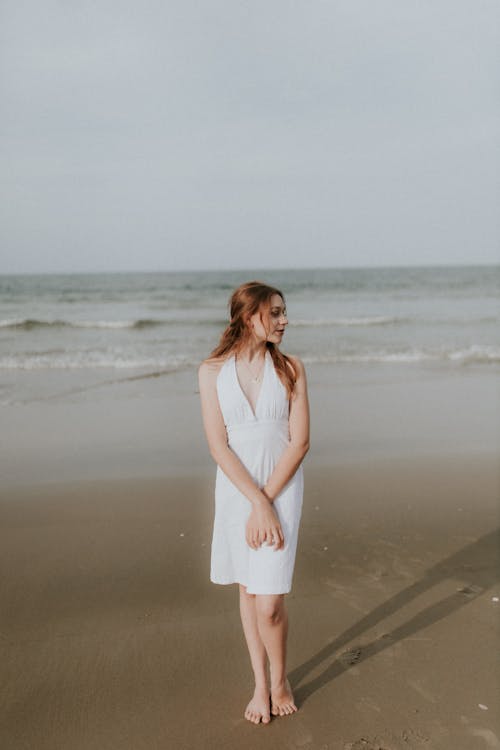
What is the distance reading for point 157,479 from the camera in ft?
19.9

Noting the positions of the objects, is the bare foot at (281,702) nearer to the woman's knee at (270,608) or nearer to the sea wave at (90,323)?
the woman's knee at (270,608)

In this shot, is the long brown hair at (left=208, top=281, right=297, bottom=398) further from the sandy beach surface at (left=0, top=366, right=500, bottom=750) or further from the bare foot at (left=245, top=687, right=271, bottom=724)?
the sandy beach surface at (left=0, top=366, right=500, bottom=750)

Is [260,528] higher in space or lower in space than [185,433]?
higher

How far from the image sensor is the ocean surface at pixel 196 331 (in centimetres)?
1318

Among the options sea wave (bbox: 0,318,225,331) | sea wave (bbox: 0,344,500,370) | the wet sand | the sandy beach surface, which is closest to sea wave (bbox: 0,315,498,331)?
sea wave (bbox: 0,318,225,331)

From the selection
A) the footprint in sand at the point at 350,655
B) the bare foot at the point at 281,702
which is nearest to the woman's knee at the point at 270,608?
the bare foot at the point at 281,702

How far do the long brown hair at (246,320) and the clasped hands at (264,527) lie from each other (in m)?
0.48

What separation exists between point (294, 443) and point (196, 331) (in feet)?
59.0

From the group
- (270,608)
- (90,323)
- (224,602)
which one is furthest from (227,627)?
(90,323)

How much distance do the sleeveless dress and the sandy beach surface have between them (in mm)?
734

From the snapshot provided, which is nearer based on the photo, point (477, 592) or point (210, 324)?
point (477, 592)

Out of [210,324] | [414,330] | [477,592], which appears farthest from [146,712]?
[210,324]

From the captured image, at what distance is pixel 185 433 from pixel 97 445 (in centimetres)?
105

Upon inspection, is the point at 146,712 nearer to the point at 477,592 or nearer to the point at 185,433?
the point at 477,592
